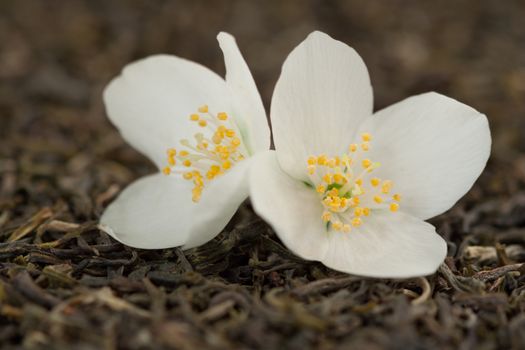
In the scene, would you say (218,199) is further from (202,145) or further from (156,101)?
(156,101)

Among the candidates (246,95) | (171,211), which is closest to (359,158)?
(246,95)

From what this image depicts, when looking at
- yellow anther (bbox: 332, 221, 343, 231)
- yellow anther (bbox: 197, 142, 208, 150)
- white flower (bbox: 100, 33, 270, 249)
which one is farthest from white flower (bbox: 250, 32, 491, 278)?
yellow anther (bbox: 197, 142, 208, 150)

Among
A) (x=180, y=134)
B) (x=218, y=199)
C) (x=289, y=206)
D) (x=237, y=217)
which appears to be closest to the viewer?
(x=218, y=199)

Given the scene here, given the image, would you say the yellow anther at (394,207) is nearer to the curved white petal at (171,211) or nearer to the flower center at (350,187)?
the flower center at (350,187)

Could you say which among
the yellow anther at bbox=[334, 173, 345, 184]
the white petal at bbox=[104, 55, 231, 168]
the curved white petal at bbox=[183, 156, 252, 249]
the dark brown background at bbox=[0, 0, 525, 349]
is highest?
the white petal at bbox=[104, 55, 231, 168]

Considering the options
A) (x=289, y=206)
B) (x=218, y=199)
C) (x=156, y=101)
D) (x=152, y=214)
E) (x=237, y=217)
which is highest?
(x=156, y=101)

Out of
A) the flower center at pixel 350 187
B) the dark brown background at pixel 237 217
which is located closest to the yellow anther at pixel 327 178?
the flower center at pixel 350 187

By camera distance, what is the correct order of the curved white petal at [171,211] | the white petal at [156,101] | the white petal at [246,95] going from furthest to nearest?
the white petal at [156,101] < the white petal at [246,95] < the curved white petal at [171,211]

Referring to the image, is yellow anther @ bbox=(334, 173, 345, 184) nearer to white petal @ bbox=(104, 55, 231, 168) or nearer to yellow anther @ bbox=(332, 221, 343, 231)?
yellow anther @ bbox=(332, 221, 343, 231)
